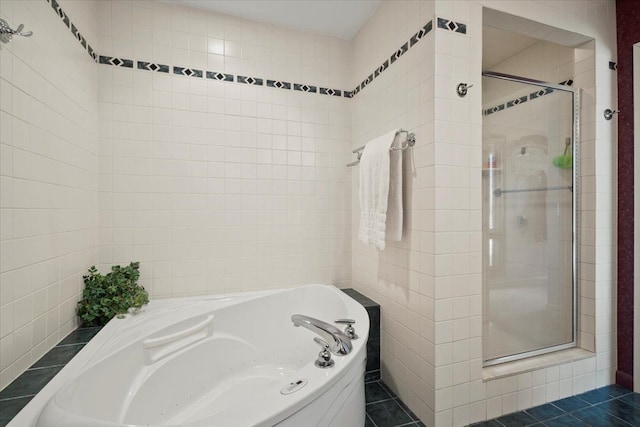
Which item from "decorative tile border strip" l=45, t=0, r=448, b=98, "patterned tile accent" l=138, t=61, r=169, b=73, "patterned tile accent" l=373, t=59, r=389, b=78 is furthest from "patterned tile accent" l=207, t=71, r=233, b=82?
"patterned tile accent" l=373, t=59, r=389, b=78

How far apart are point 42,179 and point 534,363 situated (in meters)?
2.63

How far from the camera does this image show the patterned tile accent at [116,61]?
5.89ft

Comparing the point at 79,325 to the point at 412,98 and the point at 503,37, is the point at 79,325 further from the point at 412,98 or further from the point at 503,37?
the point at 503,37

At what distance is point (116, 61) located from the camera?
1.81 m

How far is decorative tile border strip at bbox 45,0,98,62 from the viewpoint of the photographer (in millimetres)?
1326

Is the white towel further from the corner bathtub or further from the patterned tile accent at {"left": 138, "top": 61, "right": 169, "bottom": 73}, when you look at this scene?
the patterned tile accent at {"left": 138, "top": 61, "right": 169, "bottom": 73}

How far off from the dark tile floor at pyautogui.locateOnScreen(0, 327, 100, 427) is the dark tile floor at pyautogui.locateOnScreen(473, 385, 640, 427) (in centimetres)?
188

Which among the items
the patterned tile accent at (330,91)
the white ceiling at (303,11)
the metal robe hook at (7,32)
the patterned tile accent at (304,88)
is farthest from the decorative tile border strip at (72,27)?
the patterned tile accent at (330,91)

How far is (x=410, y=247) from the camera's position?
5.29 ft

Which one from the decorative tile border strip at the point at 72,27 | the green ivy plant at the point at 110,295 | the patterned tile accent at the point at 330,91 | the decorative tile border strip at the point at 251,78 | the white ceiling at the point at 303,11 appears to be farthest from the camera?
the patterned tile accent at the point at 330,91

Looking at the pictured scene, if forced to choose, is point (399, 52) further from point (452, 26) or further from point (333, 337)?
point (333, 337)

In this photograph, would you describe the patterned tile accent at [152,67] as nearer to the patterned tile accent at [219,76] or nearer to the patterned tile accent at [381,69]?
the patterned tile accent at [219,76]

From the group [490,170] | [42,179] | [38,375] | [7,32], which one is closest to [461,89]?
[490,170]

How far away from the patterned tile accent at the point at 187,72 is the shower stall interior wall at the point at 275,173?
2 cm
